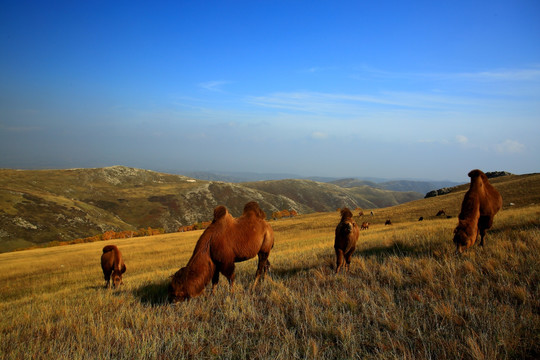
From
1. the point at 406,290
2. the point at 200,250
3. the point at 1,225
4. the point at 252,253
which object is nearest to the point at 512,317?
the point at 406,290

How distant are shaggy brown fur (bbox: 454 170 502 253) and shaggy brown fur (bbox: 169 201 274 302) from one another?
4911mm

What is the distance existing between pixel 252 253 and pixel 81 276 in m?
16.9

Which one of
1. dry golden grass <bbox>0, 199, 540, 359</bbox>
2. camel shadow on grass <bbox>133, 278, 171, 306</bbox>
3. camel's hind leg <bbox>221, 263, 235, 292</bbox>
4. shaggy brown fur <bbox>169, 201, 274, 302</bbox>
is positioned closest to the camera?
dry golden grass <bbox>0, 199, 540, 359</bbox>

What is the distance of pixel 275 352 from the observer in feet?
11.1

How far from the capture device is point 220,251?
5832 mm

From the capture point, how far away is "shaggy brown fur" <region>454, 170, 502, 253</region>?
21.3ft

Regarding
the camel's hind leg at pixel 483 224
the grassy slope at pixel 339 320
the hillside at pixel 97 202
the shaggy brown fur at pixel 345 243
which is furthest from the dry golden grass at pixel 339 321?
the hillside at pixel 97 202

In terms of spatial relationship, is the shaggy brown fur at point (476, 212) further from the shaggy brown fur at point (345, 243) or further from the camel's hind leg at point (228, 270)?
the camel's hind leg at point (228, 270)

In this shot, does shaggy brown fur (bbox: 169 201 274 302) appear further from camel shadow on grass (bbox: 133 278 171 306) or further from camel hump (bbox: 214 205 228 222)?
camel shadow on grass (bbox: 133 278 171 306)

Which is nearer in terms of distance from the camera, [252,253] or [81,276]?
[252,253]

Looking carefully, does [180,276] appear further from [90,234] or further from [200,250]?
[90,234]

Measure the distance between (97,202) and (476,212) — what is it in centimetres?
15702

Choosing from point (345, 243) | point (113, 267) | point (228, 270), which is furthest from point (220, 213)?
point (113, 267)

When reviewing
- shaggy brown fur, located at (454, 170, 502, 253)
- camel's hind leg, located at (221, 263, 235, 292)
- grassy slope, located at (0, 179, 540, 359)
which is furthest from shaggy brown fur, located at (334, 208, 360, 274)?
camel's hind leg, located at (221, 263, 235, 292)
